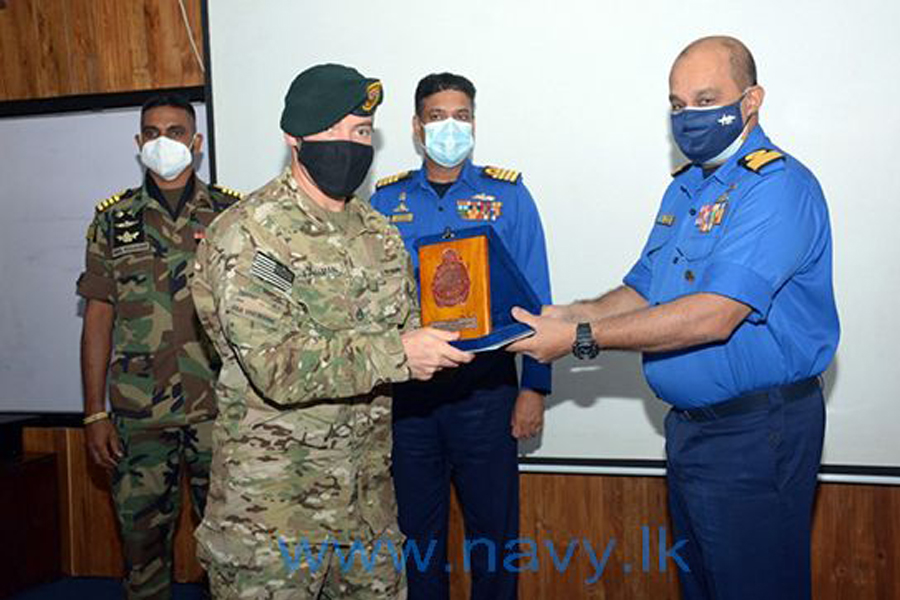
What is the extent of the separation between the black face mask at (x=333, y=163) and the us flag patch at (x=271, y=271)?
10.0 inches

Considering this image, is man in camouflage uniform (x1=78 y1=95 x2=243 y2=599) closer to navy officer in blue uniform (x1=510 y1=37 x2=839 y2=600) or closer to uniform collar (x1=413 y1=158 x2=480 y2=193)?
uniform collar (x1=413 y1=158 x2=480 y2=193)

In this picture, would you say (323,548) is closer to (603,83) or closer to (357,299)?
(357,299)

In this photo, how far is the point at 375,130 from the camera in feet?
10.5

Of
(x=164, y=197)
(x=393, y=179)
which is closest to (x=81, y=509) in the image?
(x=164, y=197)

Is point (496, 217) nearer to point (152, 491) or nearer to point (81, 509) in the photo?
point (152, 491)

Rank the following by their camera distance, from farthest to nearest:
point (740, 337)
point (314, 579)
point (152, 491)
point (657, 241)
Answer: point (152, 491), point (657, 241), point (740, 337), point (314, 579)

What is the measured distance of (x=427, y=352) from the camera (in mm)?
1850

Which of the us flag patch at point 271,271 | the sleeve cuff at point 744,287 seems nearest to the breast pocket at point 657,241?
the sleeve cuff at point 744,287

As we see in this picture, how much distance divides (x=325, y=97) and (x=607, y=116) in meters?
1.41

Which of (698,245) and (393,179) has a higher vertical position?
(393,179)

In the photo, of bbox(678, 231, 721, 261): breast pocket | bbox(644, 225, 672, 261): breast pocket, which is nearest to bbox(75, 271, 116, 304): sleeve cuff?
bbox(644, 225, 672, 261): breast pocket

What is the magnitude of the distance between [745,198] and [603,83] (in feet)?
3.75

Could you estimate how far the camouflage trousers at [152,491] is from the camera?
9.01 ft

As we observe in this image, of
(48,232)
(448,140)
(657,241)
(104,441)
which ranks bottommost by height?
(104,441)
